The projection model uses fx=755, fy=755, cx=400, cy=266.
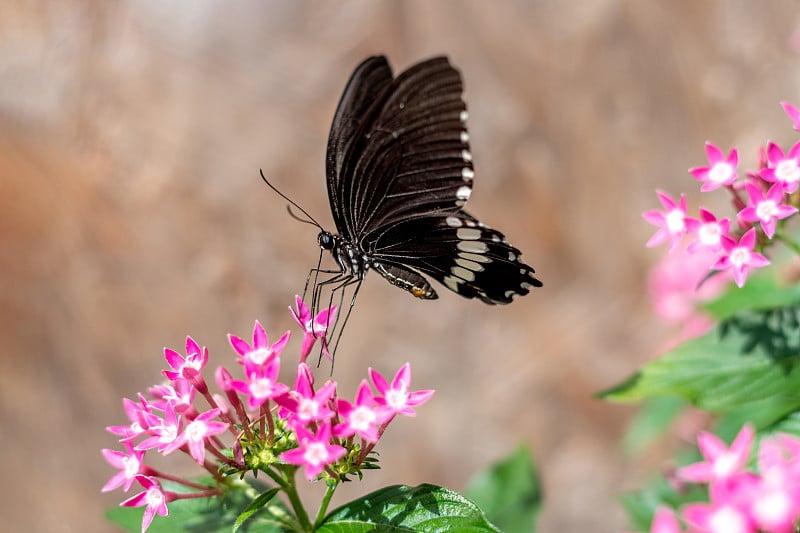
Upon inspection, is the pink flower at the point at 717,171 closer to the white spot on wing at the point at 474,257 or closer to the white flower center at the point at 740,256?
the white flower center at the point at 740,256

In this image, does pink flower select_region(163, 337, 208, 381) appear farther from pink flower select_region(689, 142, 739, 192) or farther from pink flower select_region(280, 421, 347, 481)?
pink flower select_region(689, 142, 739, 192)

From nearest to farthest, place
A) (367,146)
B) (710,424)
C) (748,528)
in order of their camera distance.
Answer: (748,528)
(367,146)
(710,424)

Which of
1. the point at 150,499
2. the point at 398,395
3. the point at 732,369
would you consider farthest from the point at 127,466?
the point at 732,369

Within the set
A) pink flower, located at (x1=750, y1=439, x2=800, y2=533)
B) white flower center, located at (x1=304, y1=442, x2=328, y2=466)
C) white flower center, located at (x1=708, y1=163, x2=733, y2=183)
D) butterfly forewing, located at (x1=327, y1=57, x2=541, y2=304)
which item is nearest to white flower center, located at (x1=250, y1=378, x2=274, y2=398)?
white flower center, located at (x1=304, y1=442, x2=328, y2=466)

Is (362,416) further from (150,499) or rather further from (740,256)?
(740,256)

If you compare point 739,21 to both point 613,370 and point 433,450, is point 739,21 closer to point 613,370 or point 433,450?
point 613,370

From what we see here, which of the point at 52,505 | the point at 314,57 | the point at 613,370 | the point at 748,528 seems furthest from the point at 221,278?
the point at 748,528
